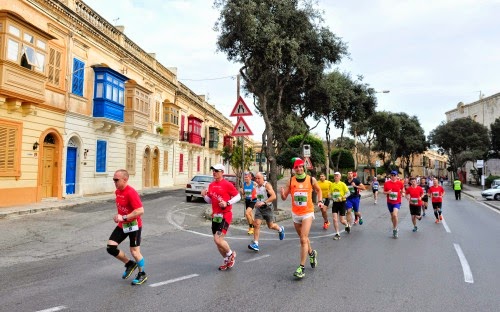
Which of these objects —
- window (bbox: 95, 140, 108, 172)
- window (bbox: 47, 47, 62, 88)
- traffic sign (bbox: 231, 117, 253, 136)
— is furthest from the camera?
window (bbox: 95, 140, 108, 172)

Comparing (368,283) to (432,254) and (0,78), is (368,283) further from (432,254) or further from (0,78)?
(0,78)

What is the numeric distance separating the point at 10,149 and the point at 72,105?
4.59m

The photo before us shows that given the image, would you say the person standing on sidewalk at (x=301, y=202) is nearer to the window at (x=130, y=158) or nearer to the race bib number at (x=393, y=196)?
the race bib number at (x=393, y=196)

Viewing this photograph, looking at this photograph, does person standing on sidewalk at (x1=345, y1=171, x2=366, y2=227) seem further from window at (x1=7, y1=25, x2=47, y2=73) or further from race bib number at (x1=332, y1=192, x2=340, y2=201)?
window at (x1=7, y1=25, x2=47, y2=73)

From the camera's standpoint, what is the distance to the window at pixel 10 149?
A: 14305 millimetres

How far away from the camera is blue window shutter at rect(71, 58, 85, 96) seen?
18719 millimetres

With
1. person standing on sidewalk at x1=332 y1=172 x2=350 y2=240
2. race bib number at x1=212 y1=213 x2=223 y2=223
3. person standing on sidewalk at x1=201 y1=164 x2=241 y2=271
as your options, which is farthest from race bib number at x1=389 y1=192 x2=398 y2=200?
race bib number at x1=212 y1=213 x2=223 y2=223

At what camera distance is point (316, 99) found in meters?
19.1

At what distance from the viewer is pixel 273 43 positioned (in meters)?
13.8

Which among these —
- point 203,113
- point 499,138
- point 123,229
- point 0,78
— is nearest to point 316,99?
point 0,78

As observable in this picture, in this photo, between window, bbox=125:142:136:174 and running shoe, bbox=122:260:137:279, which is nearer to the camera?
running shoe, bbox=122:260:137:279

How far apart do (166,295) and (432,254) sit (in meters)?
5.73

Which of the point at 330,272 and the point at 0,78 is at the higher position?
the point at 0,78

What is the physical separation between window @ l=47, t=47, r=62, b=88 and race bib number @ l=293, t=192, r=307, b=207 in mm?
14691
